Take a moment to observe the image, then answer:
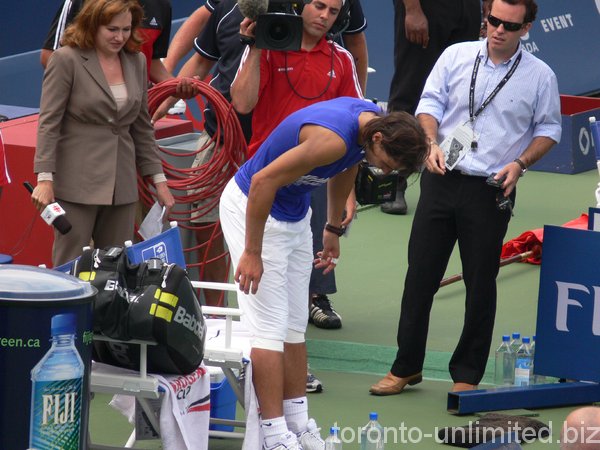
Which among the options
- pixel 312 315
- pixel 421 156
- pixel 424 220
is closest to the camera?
pixel 421 156

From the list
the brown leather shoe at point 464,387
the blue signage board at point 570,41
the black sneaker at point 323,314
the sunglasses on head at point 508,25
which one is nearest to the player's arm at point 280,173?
the sunglasses on head at point 508,25

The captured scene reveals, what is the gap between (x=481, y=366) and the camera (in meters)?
6.40

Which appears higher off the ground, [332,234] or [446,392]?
[332,234]

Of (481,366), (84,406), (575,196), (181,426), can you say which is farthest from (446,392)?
(575,196)

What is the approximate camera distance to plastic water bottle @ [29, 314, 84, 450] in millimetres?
3777

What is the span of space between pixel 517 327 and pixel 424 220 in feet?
5.05

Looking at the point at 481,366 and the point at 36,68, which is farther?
the point at 36,68

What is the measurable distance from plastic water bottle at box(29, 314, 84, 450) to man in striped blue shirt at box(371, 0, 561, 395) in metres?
2.60

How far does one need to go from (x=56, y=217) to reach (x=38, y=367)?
6.53 feet

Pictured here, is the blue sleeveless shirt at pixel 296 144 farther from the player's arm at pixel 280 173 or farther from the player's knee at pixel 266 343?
the player's knee at pixel 266 343

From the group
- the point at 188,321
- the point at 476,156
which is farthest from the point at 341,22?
the point at 188,321

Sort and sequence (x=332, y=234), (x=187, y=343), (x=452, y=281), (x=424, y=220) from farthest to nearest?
1. (x=452, y=281)
2. (x=424, y=220)
3. (x=332, y=234)
4. (x=187, y=343)

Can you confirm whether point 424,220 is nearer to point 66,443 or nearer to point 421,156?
point 421,156

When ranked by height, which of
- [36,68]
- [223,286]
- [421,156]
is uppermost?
[36,68]
